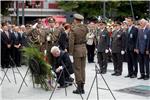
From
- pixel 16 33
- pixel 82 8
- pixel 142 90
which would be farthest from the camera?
pixel 82 8

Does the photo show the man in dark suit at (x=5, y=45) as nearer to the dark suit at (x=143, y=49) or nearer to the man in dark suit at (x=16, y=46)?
the man in dark suit at (x=16, y=46)

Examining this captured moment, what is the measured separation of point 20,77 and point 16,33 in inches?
176

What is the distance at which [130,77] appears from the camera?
1452 cm

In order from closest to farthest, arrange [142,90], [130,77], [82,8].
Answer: [142,90] < [130,77] < [82,8]

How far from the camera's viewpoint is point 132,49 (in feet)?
46.5

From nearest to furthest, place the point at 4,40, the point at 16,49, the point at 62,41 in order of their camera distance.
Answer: the point at 62,41
the point at 4,40
the point at 16,49

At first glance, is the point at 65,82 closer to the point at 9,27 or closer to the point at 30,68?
the point at 30,68

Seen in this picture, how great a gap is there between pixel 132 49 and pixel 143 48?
53 cm

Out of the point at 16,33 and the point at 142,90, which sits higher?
the point at 16,33

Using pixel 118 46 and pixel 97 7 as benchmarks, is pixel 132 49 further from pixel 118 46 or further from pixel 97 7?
pixel 97 7

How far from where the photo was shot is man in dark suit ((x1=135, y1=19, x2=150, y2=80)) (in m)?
13.7

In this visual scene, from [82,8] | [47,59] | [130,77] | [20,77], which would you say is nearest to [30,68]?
[47,59]

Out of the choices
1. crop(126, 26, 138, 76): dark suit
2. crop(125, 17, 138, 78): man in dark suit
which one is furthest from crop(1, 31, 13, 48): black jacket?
crop(126, 26, 138, 76): dark suit

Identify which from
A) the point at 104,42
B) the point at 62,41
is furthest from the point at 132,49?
the point at 62,41
